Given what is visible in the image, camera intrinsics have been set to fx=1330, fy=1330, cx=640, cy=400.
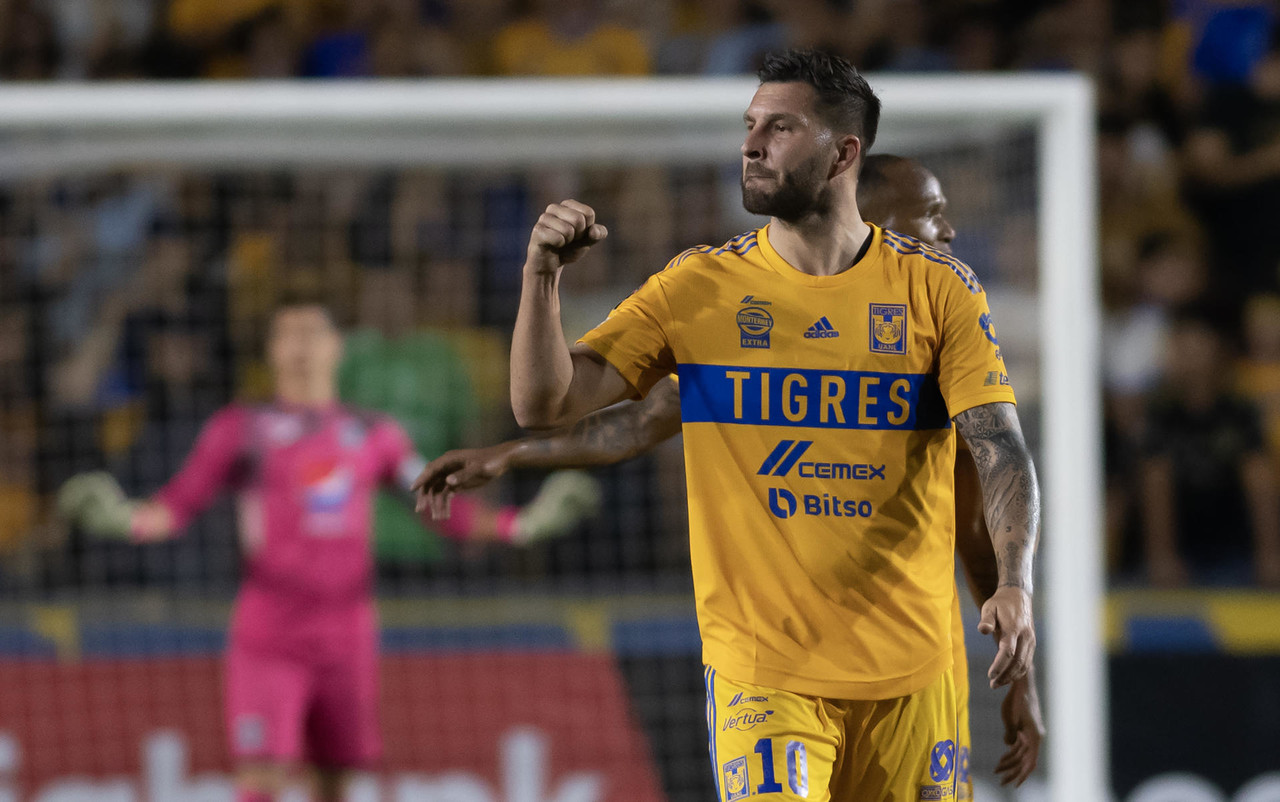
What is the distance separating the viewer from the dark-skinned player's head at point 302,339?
534cm

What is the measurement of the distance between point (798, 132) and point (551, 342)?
585 mm

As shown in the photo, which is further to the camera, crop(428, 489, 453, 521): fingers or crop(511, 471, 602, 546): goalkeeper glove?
crop(511, 471, 602, 546): goalkeeper glove

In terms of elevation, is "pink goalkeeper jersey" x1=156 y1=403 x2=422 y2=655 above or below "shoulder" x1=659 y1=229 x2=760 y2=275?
below

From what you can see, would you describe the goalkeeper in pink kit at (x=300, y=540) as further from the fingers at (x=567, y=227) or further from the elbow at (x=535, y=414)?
the fingers at (x=567, y=227)

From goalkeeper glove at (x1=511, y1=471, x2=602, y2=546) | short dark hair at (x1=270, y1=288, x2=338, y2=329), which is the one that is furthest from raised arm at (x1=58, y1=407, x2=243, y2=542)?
goalkeeper glove at (x1=511, y1=471, x2=602, y2=546)

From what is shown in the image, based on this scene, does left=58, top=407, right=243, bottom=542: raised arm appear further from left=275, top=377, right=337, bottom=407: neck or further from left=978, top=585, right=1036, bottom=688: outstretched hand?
left=978, top=585, right=1036, bottom=688: outstretched hand

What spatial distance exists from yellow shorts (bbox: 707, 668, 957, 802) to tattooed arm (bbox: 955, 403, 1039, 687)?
40cm

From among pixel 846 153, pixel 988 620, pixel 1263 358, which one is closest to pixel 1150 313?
pixel 1263 358

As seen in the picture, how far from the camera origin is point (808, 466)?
250 centimetres

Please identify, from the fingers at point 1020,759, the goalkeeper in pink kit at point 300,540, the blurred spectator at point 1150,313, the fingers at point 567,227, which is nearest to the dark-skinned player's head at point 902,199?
the fingers at point 567,227

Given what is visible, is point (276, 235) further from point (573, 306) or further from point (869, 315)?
point (869, 315)

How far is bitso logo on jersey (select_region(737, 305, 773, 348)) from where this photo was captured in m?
2.49

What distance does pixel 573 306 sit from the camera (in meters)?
5.43

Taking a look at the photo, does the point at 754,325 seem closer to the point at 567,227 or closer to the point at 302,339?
the point at 567,227
